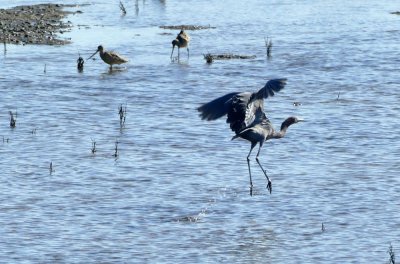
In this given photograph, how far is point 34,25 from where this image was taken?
108ft

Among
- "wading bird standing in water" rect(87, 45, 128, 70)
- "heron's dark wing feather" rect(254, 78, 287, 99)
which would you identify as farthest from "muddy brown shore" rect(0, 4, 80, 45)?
"heron's dark wing feather" rect(254, 78, 287, 99)

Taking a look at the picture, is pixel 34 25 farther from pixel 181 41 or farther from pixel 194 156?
pixel 194 156

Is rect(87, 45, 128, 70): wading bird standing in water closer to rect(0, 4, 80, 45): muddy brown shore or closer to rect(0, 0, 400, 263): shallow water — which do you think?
rect(0, 0, 400, 263): shallow water

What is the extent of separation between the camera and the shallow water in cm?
1279

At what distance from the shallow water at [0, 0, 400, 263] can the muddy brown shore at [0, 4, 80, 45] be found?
1.04 m

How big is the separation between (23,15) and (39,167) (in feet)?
61.7

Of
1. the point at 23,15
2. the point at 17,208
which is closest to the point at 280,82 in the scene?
the point at 17,208

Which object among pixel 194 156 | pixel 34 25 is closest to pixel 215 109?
pixel 194 156

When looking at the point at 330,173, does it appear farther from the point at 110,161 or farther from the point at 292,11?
the point at 292,11

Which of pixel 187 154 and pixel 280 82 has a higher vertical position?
pixel 280 82

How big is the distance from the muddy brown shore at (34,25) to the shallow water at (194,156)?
1043mm

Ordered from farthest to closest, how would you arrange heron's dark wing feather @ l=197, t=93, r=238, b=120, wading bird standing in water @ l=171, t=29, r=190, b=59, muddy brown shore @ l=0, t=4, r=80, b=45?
muddy brown shore @ l=0, t=4, r=80, b=45, wading bird standing in water @ l=171, t=29, r=190, b=59, heron's dark wing feather @ l=197, t=93, r=238, b=120

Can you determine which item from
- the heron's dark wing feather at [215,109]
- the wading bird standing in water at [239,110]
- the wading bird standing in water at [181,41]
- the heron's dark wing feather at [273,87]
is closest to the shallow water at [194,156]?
the wading bird standing in water at [181,41]

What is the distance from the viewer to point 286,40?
31.1 m
